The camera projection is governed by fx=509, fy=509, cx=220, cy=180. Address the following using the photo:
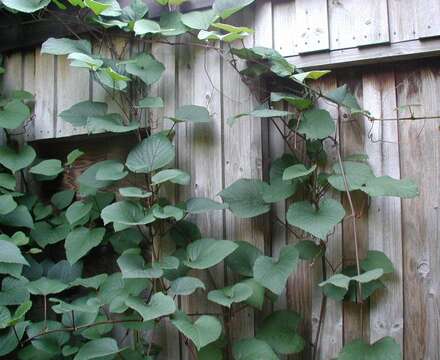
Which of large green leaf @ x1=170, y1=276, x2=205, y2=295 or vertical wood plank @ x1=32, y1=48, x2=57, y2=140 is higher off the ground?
vertical wood plank @ x1=32, y1=48, x2=57, y2=140

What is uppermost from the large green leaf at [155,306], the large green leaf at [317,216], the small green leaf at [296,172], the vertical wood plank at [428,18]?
the vertical wood plank at [428,18]

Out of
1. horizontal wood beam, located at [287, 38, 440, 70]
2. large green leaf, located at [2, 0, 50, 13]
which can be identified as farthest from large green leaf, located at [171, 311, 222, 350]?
large green leaf, located at [2, 0, 50, 13]

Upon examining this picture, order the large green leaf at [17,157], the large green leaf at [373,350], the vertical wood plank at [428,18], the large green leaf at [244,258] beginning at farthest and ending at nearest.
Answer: the large green leaf at [17,157] < the large green leaf at [244,258] < the vertical wood plank at [428,18] < the large green leaf at [373,350]

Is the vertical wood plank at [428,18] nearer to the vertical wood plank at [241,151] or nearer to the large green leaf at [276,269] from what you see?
the vertical wood plank at [241,151]

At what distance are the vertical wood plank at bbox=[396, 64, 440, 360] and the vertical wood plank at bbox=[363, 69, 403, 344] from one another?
22mm

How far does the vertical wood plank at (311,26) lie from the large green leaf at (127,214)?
2.29 ft

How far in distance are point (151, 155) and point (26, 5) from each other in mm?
694

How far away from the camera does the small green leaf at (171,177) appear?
1.52m

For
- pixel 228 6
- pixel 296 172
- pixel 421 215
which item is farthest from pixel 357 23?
pixel 421 215

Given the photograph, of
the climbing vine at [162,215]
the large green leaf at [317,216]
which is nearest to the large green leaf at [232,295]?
the climbing vine at [162,215]

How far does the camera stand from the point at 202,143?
5.59 feet

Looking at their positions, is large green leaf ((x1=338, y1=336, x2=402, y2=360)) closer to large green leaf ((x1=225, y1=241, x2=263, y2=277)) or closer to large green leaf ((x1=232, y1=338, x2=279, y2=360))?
large green leaf ((x1=232, y1=338, x2=279, y2=360))

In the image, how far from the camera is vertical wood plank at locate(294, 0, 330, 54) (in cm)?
155

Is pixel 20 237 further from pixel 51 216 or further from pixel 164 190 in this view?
pixel 164 190
